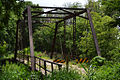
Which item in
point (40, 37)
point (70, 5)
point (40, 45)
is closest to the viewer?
point (40, 37)

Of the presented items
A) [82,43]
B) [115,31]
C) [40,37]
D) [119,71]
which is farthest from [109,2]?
[40,37]

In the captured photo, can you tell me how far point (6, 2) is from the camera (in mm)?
4031

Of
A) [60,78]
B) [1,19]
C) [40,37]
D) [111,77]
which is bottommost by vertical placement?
[40,37]

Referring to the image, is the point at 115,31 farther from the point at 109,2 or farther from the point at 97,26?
the point at 109,2

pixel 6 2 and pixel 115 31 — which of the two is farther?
pixel 115 31

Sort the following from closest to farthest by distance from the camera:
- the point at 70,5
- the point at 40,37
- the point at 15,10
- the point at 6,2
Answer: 1. the point at 6,2
2. the point at 15,10
3. the point at 40,37
4. the point at 70,5

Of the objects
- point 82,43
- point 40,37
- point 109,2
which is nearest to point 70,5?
point 40,37

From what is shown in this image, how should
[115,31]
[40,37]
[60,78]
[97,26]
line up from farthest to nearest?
[40,37]
[97,26]
[115,31]
[60,78]

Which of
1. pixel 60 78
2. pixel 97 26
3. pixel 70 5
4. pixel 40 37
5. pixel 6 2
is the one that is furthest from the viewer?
pixel 70 5

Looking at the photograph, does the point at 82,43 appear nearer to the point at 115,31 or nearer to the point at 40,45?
the point at 115,31

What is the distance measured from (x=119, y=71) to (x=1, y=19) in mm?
3777

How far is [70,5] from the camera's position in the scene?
26.7 metres

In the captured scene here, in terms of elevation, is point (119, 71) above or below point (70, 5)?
below

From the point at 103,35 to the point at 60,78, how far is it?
25.5 ft
